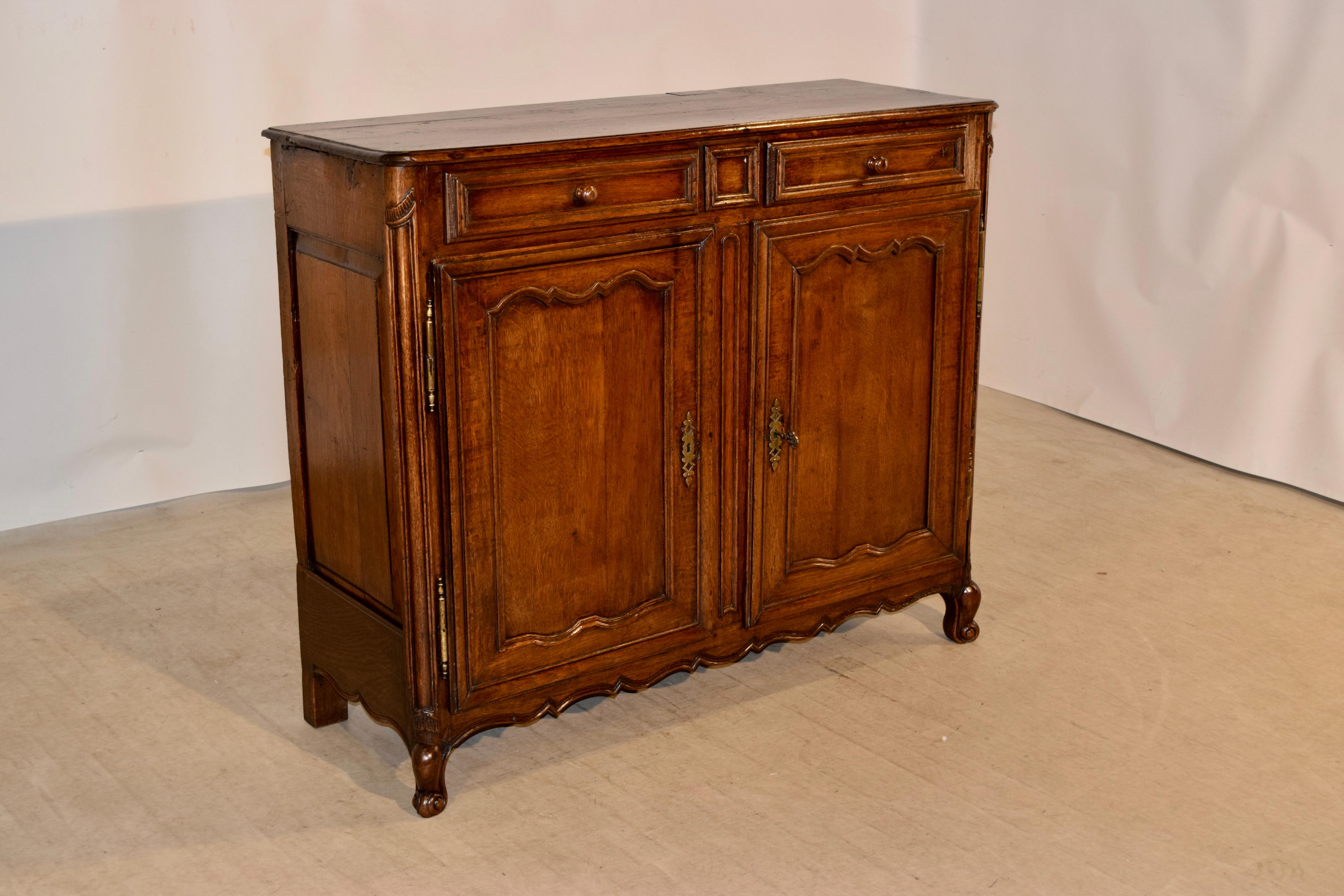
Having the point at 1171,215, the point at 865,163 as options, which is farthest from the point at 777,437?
the point at 1171,215

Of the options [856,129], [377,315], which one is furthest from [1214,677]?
[377,315]

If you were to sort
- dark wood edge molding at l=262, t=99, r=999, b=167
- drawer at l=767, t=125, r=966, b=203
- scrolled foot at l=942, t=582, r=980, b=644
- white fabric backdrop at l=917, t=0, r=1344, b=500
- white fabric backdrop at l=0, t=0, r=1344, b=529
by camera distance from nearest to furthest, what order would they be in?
dark wood edge molding at l=262, t=99, r=999, b=167, drawer at l=767, t=125, r=966, b=203, scrolled foot at l=942, t=582, r=980, b=644, white fabric backdrop at l=0, t=0, r=1344, b=529, white fabric backdrop at l=917, t=0, r=1344, b=500

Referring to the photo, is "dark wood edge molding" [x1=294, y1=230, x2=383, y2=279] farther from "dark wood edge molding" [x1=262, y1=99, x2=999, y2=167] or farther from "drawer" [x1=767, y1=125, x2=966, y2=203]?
"drawer" [x1=767, y1=125, x2=966, y2=203]

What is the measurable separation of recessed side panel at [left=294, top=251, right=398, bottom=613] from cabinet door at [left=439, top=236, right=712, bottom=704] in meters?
0.14

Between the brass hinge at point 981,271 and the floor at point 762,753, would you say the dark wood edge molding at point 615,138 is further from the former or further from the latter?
the floor at point 762,753

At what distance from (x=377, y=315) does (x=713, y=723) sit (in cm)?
97

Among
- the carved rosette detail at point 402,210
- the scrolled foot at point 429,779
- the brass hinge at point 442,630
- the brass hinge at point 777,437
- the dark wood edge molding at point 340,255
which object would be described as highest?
the carved rosette detail at point 402,210

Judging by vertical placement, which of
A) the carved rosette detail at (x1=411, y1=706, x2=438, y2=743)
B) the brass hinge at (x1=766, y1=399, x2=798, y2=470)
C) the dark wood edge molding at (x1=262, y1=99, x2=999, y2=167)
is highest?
the dark wood edge molding at (x1=262, y1=99, x2=999, y2=167)

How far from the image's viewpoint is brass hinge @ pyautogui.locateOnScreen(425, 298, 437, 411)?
7.19 feet

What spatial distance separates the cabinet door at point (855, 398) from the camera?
2.61 m

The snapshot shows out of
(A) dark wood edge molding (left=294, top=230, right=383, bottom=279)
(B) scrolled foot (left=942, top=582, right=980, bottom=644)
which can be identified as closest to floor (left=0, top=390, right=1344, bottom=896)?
(B) scrolled foot (left=942, top=582, right=980, bottom=644)

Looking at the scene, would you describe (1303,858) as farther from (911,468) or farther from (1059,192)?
(1059,192)

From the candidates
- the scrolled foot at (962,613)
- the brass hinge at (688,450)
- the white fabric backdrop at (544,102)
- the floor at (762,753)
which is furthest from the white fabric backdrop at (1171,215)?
the brass hinge at (688,450)

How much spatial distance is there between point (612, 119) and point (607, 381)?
0.45 m
